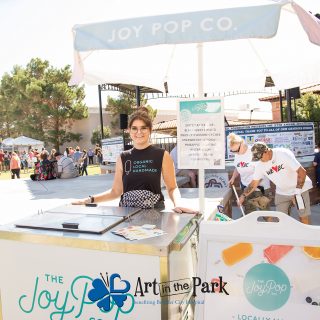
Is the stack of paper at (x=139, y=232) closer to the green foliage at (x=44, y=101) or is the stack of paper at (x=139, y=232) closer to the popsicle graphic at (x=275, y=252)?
the popsicle graphic at (x=275, y=252)

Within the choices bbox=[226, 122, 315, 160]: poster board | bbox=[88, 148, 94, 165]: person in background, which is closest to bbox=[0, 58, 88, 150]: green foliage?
bbox=[88, 148, 94, 165]: person in background

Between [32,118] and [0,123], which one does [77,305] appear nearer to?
[32,118]

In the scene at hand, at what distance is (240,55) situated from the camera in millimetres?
3809

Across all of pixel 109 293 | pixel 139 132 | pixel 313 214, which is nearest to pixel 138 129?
pixel 139 132

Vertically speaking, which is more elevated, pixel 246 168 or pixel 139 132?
pixel 139 132

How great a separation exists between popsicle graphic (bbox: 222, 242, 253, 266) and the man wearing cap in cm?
261

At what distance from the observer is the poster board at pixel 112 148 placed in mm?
12516

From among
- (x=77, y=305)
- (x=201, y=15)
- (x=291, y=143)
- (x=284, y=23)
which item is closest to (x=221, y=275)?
(x=77, y=305)

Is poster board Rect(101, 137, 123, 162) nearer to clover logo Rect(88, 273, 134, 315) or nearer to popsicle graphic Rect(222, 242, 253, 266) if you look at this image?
clover logo Rect(88, 273, 134, 315)

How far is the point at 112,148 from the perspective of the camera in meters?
13.1

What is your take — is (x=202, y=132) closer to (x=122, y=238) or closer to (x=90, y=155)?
(x=122, y=238)

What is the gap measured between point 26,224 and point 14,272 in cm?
30

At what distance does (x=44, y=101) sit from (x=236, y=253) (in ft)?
112

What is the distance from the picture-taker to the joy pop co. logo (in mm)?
1737
